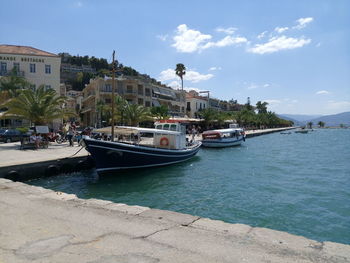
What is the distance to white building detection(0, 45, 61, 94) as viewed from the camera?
4466cm

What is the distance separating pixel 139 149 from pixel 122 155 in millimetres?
1264

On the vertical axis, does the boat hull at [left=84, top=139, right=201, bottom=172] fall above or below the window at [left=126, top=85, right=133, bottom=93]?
below

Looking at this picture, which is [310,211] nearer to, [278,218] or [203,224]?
[278,218]

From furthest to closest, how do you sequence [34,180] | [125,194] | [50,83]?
[50,83] → [34,180] → [125,194]

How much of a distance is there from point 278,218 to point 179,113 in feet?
210

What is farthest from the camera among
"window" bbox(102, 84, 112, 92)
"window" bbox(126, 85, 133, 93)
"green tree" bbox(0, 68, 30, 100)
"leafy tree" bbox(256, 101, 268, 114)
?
"leafy tree" bbox(256, 101, 268, 114)

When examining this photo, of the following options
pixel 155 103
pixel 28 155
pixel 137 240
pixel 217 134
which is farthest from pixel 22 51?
pixel 137 240

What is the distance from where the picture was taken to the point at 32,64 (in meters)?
46.1

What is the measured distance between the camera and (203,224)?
6.55 metres

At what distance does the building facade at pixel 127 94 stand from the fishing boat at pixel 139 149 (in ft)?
104

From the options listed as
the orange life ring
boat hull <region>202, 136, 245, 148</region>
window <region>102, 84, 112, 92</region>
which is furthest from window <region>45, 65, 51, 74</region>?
the orange life ring

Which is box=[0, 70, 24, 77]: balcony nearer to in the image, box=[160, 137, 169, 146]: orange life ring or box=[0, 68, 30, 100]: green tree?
box=[0, 68, 30, 100]: green tree

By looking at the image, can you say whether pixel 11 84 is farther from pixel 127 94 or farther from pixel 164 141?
pixel 164 141

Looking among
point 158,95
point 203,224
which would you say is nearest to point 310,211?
point 203,224
